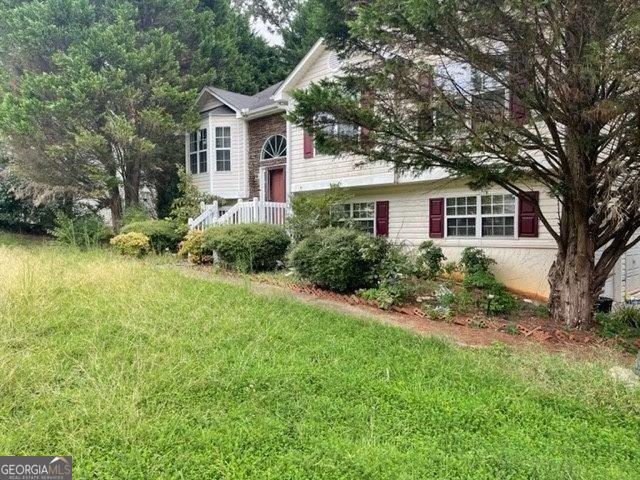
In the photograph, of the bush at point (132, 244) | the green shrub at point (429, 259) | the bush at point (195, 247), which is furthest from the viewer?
the bush at point (132, 244)

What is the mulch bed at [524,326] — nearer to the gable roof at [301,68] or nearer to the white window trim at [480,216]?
the white window trim at [480,216]

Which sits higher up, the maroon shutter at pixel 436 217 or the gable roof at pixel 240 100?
the gable roof at pixel 240 100

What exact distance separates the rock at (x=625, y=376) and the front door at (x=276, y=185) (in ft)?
39.4

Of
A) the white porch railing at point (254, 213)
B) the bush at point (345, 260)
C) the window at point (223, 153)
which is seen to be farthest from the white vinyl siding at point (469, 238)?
the window at point (223, 153)

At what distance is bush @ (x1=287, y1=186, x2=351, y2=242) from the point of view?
32.4 feet

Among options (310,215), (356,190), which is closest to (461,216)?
(356,190)

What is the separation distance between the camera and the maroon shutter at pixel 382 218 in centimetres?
1238

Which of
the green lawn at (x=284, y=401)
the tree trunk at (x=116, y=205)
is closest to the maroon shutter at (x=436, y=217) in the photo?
the green lawn at (x=284, y=401)

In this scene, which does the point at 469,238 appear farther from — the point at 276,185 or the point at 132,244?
the point at 132,244

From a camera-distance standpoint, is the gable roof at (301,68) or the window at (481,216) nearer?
the window at (481,216)

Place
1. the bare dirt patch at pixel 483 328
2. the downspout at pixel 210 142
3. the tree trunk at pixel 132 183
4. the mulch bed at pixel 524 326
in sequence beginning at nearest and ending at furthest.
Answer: the bare dirt patch at pixel 483 328, the mulch bed at pixel 524 326, the tree trunk at pixel 132 183, the downspout at pixel 210 142

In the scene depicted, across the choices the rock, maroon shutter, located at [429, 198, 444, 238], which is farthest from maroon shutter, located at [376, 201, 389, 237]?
the rock

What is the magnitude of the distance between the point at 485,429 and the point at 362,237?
4887 mm

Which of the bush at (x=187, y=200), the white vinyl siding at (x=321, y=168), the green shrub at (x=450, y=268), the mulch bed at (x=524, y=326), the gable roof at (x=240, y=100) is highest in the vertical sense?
the gable roof at (x=240, y=100)
